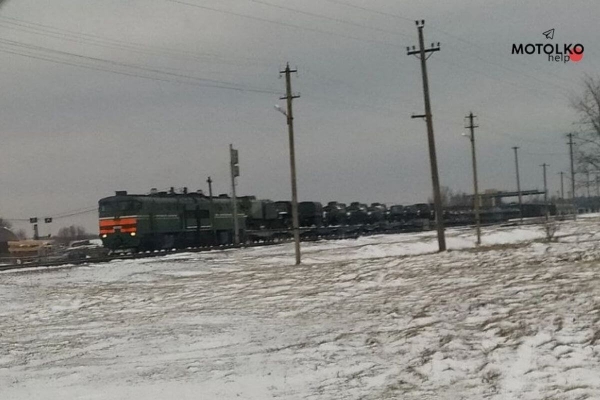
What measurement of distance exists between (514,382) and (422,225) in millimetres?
71110

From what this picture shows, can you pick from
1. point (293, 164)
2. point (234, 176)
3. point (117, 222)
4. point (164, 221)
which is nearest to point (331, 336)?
point (293, 164)

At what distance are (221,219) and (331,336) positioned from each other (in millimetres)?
42526

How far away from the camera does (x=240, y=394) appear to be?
906 centimetres

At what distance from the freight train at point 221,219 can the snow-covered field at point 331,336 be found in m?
21.1

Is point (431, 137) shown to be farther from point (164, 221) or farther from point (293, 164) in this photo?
point (164, 221)

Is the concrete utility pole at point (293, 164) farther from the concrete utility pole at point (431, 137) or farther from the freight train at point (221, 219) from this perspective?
the freight train at point (221, 219)

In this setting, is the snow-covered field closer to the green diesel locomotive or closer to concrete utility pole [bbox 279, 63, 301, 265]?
concrete utility pole [bbox 279, 63, 301, 265]

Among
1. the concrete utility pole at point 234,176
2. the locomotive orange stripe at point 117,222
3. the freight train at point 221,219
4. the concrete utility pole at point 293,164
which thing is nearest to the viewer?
the concrete utility pole at point 293,164

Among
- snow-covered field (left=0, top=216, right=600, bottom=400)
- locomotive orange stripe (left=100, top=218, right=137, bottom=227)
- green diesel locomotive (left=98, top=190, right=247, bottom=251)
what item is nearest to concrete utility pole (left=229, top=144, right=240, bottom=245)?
green diesel locomotive (left=98, top=190, right=247, bottom=251)

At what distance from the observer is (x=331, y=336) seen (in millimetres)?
12297

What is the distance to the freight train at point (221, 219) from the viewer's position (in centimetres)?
4412

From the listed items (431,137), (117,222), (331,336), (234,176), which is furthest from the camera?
(234,176)

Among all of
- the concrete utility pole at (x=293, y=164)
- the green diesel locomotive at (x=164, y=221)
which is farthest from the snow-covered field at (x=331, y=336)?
the green diesel locomotive at (x=164, y=221)

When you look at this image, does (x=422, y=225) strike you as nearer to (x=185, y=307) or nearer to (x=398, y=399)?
(x=185, y=307)
